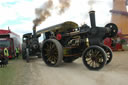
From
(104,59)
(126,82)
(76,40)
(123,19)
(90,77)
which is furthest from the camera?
(123,19)

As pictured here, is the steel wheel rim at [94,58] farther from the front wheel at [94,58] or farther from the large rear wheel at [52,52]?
the large rear wheel at [52,52]

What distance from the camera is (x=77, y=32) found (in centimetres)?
816

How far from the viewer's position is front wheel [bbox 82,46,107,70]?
6.59 meters

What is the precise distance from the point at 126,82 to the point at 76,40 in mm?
3608

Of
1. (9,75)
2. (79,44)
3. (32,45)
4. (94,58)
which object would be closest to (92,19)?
(79,44)

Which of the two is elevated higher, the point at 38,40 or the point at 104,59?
the point at 38,40

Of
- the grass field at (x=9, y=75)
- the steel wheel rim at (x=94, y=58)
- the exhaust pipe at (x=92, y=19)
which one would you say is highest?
the exhaust pipe at (x=92, y=19)

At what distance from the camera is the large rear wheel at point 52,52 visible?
7957mm

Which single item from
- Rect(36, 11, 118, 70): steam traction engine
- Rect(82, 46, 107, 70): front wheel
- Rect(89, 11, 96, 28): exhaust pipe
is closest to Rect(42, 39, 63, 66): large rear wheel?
Rect(36, 11, 118, 70): steam traction engine

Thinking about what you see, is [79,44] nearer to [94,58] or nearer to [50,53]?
[94,58]

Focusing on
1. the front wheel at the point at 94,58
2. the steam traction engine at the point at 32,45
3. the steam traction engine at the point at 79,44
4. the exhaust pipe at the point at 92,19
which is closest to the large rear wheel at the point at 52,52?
the steam traction engine at the point at 79,44

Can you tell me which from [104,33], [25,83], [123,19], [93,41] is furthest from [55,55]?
[123,19]

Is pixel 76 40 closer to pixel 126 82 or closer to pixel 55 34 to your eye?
pixel 55 34

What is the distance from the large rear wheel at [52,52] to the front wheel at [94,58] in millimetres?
1462
